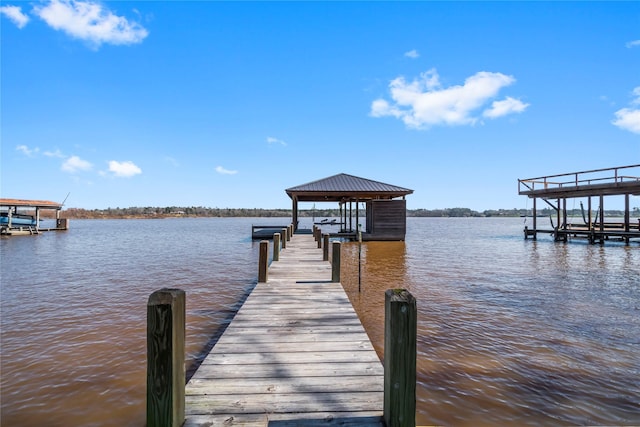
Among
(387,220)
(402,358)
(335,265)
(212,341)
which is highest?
(387,220)

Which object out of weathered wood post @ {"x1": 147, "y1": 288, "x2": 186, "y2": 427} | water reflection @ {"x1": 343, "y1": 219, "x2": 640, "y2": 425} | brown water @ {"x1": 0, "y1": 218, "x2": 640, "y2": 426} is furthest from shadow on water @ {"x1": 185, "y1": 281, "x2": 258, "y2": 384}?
water reflection @ {"x1": 343, "y1": 219, "x2": 640, "y2": 425}

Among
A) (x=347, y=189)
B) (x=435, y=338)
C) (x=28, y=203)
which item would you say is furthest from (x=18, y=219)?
(x=435, y=338)

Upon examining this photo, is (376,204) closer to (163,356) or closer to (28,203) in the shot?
(163,356)

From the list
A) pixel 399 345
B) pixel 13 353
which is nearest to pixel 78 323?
pixel 13 353

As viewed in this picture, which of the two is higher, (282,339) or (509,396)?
(282,339)

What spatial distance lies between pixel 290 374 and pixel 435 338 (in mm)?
3520

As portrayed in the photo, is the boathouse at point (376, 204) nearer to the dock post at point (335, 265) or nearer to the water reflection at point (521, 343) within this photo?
the water reflection at point (521, 343)

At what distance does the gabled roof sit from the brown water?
8.96 m

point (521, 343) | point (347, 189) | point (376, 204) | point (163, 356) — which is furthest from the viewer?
point (376, 204)

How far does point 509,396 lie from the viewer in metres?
3.90

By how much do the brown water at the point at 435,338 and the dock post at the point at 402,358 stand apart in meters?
1.54

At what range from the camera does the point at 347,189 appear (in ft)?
69.1

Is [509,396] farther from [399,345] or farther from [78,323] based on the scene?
[78,323]

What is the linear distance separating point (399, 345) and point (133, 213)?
135 meters
